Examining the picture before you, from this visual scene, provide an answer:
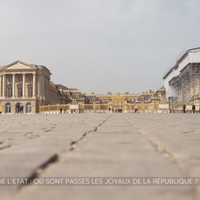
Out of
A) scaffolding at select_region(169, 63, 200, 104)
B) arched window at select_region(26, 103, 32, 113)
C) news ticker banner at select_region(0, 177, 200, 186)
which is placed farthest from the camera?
arched window at select_region(26, 103, 32, 113)

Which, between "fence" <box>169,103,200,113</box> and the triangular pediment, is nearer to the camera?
"fence" <box>169,103,200,113</box>

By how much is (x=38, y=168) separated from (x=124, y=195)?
0.70 metres

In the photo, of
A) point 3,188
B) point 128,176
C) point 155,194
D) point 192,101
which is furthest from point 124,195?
point 192,101

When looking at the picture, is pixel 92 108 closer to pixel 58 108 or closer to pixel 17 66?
pixel 58 108

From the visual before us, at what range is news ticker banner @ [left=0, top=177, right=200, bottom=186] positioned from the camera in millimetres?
1312

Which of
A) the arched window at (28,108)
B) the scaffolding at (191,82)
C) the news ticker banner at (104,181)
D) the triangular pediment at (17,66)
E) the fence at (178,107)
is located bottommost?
the news ticker banner at (104,181)

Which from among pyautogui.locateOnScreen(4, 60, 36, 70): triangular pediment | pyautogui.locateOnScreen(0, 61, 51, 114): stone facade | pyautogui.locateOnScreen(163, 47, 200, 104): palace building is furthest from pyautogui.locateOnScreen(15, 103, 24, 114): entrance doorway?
pyautogui.locateOnScreen(163, 47, 200, 104): palace building

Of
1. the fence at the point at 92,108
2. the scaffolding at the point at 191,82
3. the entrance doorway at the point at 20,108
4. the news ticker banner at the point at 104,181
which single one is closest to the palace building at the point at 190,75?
the scaffolding at the point at 191,82

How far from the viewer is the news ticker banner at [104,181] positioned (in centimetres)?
131

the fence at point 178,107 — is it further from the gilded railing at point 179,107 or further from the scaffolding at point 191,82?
the scaffolding at point 191,82

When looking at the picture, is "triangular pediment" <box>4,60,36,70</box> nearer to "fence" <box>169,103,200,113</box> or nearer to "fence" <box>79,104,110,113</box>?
"fence" <box>79,104,110,113</box>

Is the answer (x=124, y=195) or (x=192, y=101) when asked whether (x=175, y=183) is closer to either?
(x=124, y=195)

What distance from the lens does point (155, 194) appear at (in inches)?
46.3

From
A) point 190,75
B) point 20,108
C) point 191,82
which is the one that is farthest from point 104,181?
point 190,75
